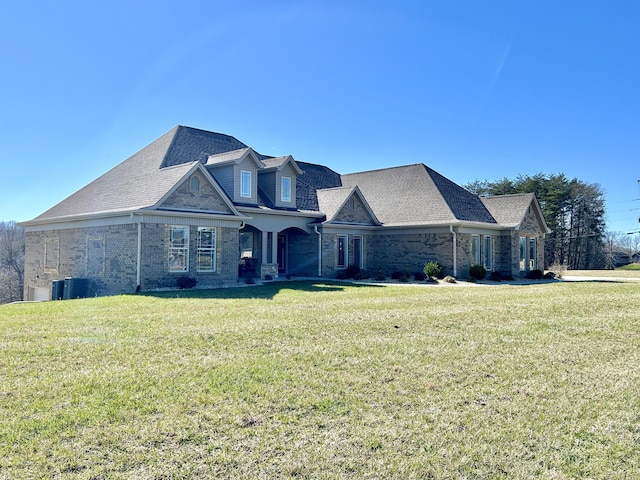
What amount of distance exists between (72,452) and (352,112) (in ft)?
68.2

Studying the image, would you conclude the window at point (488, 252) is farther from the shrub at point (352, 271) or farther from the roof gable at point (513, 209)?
the shrub at point (352, 271)

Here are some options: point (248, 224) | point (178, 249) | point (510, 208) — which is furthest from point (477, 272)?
point (178, 249)

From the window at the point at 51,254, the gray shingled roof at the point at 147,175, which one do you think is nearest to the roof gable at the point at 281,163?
the gray shingled roof at the point at 147,175

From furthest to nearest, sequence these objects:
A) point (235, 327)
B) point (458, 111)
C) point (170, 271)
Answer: point (458, 111), point (170, 271), point (235, 327)

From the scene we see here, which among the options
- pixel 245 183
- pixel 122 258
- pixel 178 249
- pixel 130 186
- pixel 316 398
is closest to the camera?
pixel 316 398

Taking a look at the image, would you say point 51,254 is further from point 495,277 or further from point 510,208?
point 510,208

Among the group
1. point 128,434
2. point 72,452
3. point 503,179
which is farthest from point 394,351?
point 503,179

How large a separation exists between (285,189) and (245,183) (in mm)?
2690

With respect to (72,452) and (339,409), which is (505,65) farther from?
(72,452)

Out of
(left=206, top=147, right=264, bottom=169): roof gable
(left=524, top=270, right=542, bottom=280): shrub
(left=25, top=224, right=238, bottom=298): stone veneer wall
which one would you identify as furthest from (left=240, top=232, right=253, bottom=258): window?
(left=524, top=270, right=542, bottom=280): shrub

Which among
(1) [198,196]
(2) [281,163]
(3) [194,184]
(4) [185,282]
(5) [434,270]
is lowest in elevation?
(4) [185,282]

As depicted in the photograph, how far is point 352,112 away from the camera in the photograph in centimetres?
2297

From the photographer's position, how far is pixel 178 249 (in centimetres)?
1842

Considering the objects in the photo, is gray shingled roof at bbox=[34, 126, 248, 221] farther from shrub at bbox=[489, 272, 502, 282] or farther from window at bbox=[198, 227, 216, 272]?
shrub at bbox=[489, 272, 502, 282]
